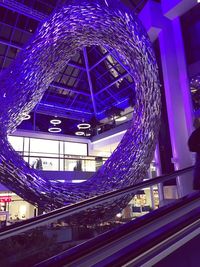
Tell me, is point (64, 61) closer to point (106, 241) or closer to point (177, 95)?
point (106, 241)

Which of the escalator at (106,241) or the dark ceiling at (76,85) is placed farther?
the dark ceiling at (76,85)

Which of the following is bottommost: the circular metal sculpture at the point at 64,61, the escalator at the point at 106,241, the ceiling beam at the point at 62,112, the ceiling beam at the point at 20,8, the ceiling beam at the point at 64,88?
the escalator at the point at 106,241

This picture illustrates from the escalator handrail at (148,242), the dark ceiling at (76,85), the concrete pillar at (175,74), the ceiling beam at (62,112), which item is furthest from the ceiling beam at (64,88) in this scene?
the escalator handrail at (148,242)

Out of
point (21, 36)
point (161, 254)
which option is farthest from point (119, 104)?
point (161, 254)

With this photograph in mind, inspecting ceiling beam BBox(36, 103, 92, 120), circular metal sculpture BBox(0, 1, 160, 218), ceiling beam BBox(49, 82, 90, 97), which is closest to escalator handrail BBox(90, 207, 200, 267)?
circular metal sculpture BBox(0, 1, 160, 218)

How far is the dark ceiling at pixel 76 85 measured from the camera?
1299 cm

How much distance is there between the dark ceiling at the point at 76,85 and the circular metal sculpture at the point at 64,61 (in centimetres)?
1016

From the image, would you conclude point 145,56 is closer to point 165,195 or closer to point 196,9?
point 165,195

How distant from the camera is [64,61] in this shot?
9.50 ft

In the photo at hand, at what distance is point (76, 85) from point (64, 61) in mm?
15677

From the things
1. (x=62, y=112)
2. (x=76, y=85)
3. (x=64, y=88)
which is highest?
(x=76, y=85)

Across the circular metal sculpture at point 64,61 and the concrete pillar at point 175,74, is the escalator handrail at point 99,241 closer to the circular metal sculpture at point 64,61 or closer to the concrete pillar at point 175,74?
the circular metal sculpture at point 64,61

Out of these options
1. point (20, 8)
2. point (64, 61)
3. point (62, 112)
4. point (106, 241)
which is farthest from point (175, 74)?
point (62, 112)

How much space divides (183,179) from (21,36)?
11122 millimetres
